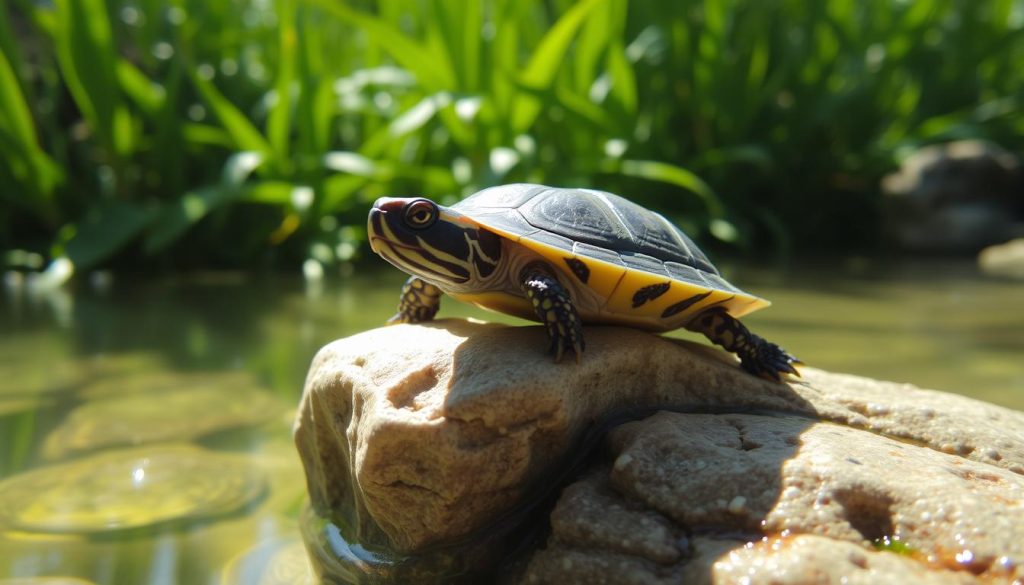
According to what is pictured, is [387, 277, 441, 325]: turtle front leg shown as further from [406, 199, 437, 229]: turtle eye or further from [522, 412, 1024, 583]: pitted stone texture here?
[522, 412, 1024, 583]: pitted stone texture

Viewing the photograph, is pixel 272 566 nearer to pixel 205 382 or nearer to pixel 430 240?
pixel 430 240

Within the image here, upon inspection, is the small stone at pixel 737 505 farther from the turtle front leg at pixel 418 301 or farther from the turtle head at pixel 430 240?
the turtle front leg at pixel 418 301

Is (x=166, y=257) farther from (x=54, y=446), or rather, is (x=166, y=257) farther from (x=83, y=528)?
(x=83, y=528)

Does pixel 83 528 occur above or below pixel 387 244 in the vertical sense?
below

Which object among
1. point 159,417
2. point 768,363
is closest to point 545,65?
point 159,417

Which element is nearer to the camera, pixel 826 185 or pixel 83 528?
pixel 83 528

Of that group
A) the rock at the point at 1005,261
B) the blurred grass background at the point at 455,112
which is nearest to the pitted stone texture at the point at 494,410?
the blurred grass background at the point at 455,112

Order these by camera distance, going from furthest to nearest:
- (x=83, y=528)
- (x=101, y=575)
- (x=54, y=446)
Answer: (x=54, y=446) < (x=83, y=528) < (x=101, y=575)

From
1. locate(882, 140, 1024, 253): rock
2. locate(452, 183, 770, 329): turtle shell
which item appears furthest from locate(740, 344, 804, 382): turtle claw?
locate(882, 140, 1024, 253): rock

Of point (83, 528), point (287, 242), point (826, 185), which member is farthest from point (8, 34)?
point (826, 185)
